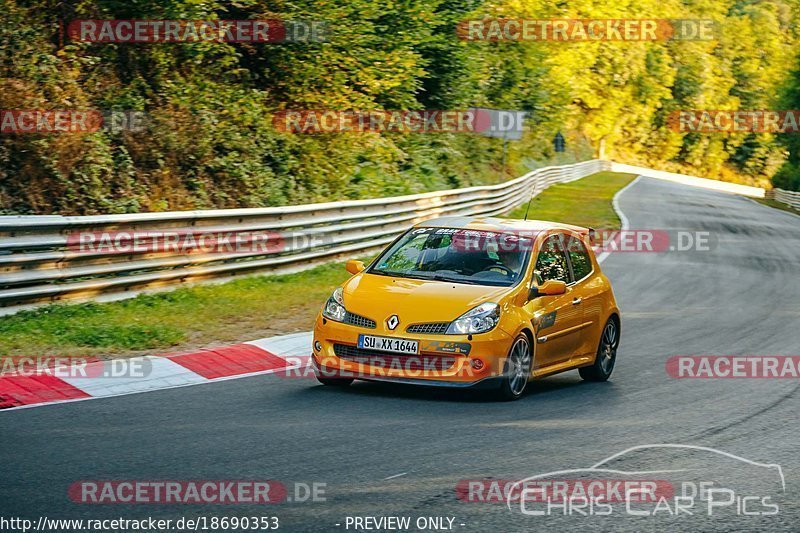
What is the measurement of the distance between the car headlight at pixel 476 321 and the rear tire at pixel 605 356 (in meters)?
2.27

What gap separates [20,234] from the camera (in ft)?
39.2

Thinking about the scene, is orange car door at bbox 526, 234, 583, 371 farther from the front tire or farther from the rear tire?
the rear tire

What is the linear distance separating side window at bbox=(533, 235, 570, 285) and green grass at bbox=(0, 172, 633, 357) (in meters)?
3.46

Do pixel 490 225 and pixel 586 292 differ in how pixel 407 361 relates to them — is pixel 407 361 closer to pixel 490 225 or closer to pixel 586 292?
pixel 490 225

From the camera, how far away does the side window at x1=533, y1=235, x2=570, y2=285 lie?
35.4 feet

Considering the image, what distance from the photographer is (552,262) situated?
36.4 ft

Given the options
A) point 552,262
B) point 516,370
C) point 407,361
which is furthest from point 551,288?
point 407,361

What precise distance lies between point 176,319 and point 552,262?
4423 mm

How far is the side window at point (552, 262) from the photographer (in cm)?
1080

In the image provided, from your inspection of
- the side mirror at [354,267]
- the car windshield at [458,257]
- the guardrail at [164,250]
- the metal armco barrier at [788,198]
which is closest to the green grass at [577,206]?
the metal armco barrier at [788,198]

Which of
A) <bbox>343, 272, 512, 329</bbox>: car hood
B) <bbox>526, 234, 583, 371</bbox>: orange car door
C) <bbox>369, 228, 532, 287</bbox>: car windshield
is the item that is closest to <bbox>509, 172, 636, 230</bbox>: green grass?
<bbox>526, 234, 583, 371</bbox>: orange car door

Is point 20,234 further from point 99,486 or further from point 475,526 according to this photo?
point 475,526

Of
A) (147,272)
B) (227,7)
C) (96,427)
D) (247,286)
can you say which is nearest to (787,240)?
(227,7)

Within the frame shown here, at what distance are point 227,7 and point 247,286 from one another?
9454 mm
